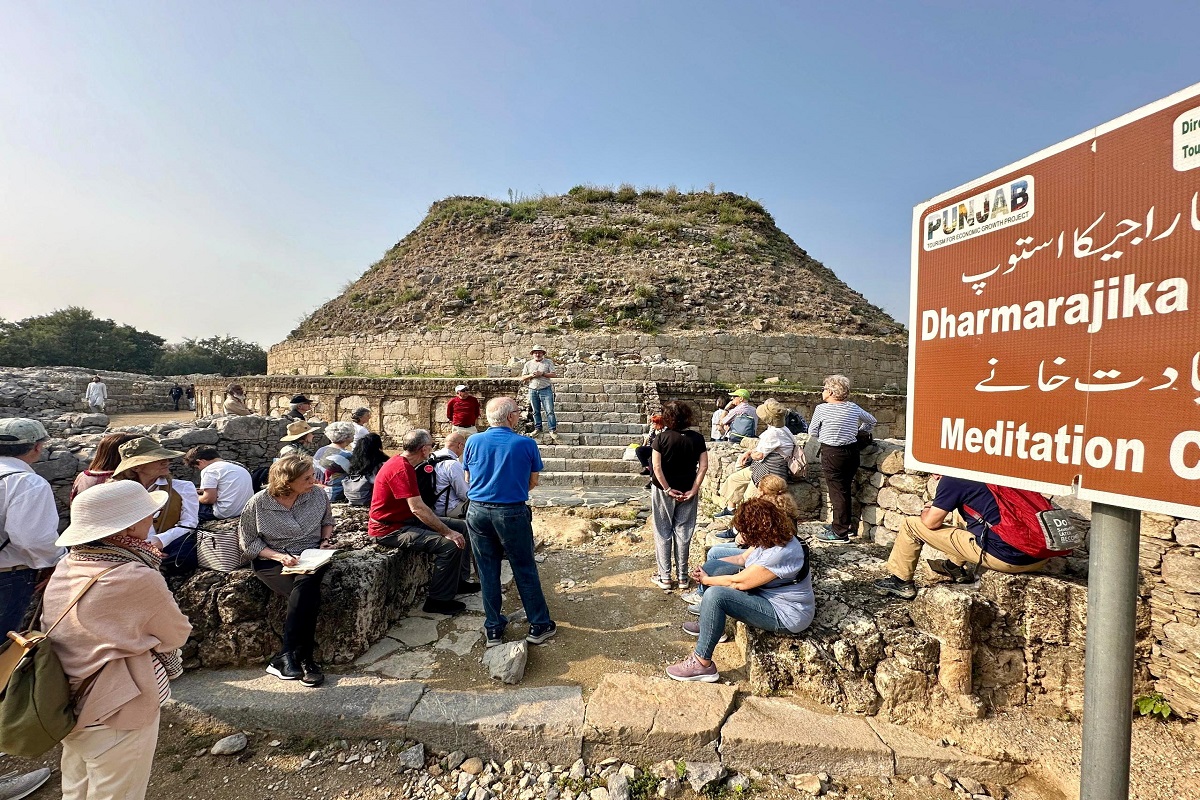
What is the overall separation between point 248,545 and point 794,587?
10.9 ft

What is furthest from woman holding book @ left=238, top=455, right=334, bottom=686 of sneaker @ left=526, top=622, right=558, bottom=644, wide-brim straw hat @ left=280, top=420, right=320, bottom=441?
wide-brim straw hat @ left=280, top=420, right=320, bottom=441

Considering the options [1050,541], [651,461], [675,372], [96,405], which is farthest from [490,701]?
[96,405]

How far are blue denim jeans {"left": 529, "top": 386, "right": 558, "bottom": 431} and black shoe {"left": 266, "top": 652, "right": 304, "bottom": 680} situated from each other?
6.97 metres

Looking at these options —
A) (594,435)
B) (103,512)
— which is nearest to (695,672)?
(103,512)

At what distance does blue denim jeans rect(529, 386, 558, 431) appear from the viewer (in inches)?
387

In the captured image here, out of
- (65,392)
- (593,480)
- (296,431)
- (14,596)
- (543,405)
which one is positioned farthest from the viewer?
(65,392)

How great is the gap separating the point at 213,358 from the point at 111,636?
48.0 m

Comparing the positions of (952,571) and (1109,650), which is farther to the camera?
(952,571)

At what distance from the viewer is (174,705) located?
110 inches

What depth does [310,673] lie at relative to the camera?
9.75ft

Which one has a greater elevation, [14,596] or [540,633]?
[14,596]

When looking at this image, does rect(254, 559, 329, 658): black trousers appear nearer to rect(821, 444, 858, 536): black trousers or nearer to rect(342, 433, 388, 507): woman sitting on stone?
rect(342, 433, 388, 507): woman sitting on stone

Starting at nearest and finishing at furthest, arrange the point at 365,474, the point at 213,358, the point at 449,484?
the point at 449,484, the point at 365,474, the point at 213,358

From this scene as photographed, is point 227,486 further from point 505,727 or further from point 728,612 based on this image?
point 728,612
